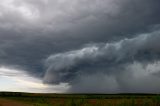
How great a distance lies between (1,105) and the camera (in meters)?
54.2

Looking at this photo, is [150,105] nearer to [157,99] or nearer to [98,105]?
[157,99]

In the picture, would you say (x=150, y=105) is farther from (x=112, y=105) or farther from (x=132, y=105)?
(x=112, y=105)

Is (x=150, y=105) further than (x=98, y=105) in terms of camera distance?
No

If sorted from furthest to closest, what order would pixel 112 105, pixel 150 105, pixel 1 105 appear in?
1. pixel 112 105
2. pixel 150 105
3. pixel 1 105

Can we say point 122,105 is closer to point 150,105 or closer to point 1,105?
point 150,105

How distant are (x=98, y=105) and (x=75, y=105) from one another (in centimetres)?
735

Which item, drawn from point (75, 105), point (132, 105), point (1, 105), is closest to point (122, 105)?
point (132, 105)

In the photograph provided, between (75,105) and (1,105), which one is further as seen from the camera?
(75,105)

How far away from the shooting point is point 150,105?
59656mm

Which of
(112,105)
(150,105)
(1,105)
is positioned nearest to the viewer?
→ (1,105)

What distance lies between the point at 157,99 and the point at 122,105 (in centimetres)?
757

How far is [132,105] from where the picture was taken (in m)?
61.2

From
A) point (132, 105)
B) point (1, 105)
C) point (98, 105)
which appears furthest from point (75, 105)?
point (1, 105)

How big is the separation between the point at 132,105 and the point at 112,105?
5792mm
